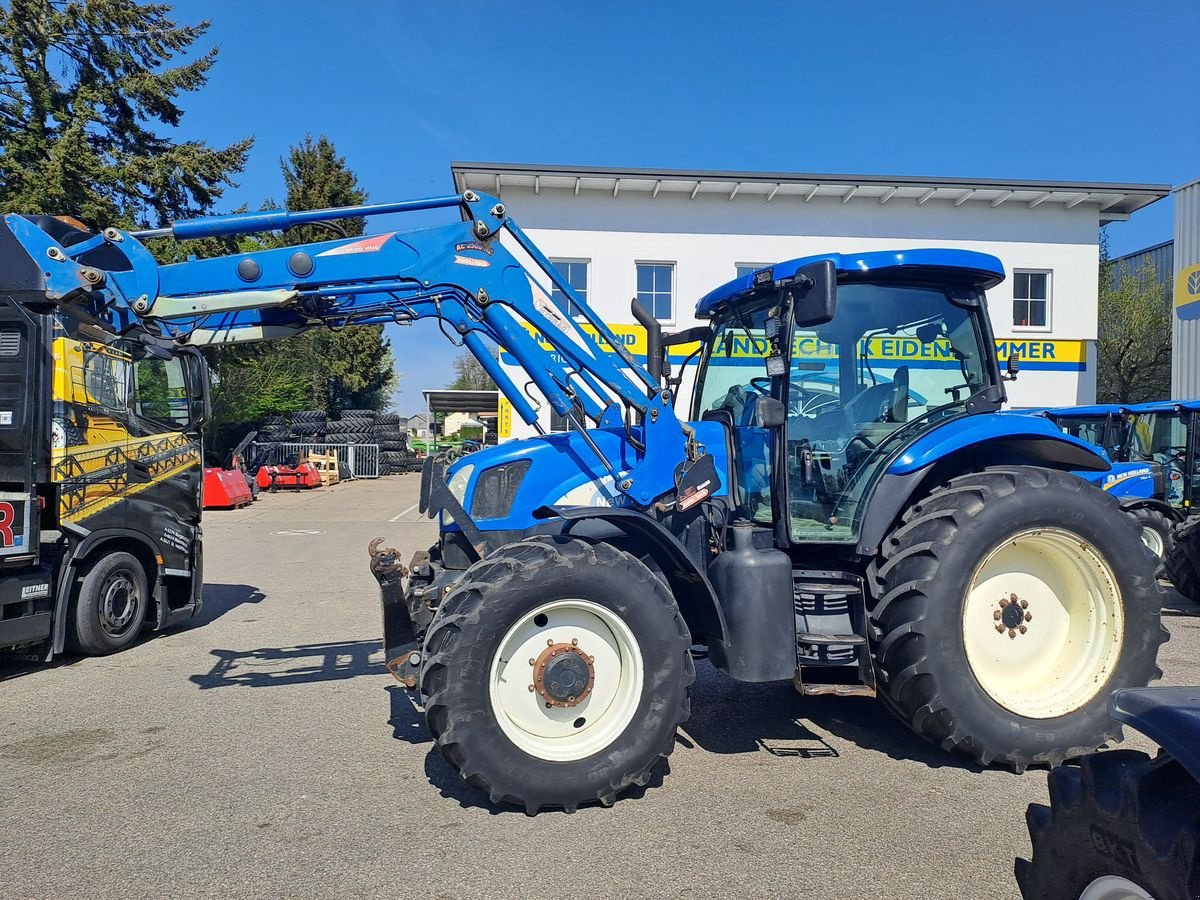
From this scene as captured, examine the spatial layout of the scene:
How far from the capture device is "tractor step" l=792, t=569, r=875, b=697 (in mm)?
4012

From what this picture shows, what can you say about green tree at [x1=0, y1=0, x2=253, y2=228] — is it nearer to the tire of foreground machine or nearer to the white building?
the white building

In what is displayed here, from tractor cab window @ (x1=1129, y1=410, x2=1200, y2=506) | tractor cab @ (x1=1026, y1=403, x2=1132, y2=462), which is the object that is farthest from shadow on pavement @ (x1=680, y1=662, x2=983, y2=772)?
tractor cab window @ (x1=1129, y1=410, x2=1200, y2=506)

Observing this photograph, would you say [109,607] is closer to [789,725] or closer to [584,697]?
[584,697]

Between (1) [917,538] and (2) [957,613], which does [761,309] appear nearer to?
(1) [917,538]

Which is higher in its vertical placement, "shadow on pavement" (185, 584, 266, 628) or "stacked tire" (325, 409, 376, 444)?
"stacked tire" (325, 409, 376, 444)

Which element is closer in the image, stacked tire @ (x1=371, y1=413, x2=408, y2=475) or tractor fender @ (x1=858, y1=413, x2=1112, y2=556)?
tractor fender @ (x1=858, y1=413, x2=1112, y2=556)

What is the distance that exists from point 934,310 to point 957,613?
68.4 inches

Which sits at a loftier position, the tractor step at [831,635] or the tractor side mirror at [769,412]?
the tractor side mirror at [769,412]

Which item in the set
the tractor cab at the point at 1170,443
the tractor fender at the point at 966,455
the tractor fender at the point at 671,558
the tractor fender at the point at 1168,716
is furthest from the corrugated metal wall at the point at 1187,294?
the tractor fender at the point at 1168,716

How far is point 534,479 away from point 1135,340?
3131cm

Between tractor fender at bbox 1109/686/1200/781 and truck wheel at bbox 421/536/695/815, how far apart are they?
1.94 m

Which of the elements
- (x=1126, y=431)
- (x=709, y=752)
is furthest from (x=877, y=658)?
(x=1126, y=431)

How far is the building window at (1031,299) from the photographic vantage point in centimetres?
1778

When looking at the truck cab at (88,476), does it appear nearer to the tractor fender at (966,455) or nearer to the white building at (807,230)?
the tractor fender at (966,455)
